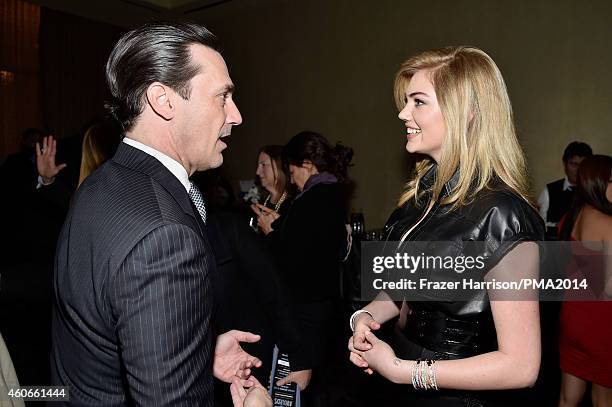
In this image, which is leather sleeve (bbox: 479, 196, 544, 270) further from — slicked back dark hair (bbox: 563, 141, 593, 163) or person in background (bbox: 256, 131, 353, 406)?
slicked back dark hair (bbox: 563, 141, 593, 163)

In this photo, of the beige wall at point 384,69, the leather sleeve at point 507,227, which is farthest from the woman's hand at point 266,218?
the beige wall at point 384,69

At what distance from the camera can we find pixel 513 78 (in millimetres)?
4973

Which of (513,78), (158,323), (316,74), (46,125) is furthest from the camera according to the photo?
(46,125)

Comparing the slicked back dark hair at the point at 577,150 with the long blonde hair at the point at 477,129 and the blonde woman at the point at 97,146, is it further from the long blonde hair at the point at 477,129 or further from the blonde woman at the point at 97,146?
the blonde woman at the point at 97,146

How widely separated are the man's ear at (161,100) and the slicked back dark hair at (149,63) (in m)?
0.01

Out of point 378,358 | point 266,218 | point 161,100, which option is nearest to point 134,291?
point 161,100

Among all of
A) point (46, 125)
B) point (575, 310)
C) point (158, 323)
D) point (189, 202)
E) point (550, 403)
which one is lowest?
point (550, 403)

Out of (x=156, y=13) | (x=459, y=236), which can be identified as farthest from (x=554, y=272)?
(x=156, y=13)

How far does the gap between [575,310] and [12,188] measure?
11.7 feet

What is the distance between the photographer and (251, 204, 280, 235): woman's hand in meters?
3.39

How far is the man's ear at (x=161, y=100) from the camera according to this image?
99 cm

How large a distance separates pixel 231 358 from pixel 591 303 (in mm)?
2049

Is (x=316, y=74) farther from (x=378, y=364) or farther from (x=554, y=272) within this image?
(x=378, y=364)

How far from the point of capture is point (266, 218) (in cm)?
345
